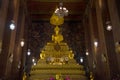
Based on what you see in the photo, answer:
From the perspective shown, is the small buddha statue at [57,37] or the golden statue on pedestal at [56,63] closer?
the golden statue on pedestal at [56,63]

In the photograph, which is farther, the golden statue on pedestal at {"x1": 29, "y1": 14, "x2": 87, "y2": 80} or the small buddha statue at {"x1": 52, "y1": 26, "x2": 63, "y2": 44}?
the small buddha statue at {"x1": 52, "y1": 26, "x2": 63, "y2": 44}

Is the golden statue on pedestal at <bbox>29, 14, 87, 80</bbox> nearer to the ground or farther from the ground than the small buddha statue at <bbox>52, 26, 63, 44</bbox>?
nearer to the ground

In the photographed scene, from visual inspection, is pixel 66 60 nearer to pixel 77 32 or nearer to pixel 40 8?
pixel 77 32

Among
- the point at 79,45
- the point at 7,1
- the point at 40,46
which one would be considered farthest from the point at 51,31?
the point at 7,1

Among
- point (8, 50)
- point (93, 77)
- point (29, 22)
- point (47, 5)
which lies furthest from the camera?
point (29, 22)

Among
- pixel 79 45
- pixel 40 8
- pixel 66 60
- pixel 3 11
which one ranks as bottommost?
pixel 66 60

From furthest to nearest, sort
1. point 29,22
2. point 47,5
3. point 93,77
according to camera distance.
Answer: point 29,22, point 47,5, point 93,77

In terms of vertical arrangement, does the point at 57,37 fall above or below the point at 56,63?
above

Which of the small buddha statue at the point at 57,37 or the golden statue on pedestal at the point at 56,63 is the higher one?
the small buddha statue at the point at 57,37

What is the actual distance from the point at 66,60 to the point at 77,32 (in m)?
4.33

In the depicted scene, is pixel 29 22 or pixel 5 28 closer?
pixel 5 28

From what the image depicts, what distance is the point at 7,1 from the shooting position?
1084 cm

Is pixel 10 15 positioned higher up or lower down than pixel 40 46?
higher up

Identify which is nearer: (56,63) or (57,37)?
(56,63)
